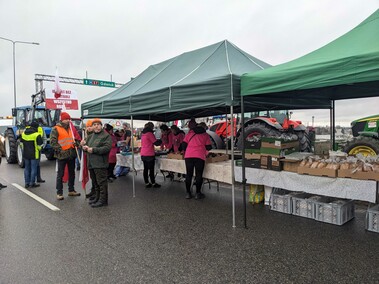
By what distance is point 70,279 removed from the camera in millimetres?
3082

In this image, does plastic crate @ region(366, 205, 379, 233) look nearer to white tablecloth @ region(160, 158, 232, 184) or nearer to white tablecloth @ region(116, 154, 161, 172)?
white tablecloth @ region(160, 158, 232, 184)

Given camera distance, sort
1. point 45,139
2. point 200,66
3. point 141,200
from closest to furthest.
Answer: point 200,66 < point 141,200 < point 45,139

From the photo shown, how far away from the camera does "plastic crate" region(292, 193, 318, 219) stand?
15.5ft

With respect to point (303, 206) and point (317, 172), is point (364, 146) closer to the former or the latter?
point (303, 206)

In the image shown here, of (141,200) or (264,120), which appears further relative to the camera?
(264,120)

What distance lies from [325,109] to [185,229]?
177 inches

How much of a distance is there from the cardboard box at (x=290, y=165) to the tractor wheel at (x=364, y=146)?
254cm

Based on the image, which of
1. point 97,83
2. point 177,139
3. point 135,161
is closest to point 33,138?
point 135,161

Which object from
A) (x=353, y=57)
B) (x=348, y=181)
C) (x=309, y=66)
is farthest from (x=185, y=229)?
(x=353, y=57)

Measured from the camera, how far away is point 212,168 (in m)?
5.93

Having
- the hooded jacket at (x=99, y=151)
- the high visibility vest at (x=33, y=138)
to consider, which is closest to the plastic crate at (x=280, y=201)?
the hooded jacket at (x=99, y=151)

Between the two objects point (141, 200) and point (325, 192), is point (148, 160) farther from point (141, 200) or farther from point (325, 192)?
point (325, 192)

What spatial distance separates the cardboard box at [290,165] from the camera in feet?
15.5

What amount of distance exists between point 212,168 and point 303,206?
6.13ft
